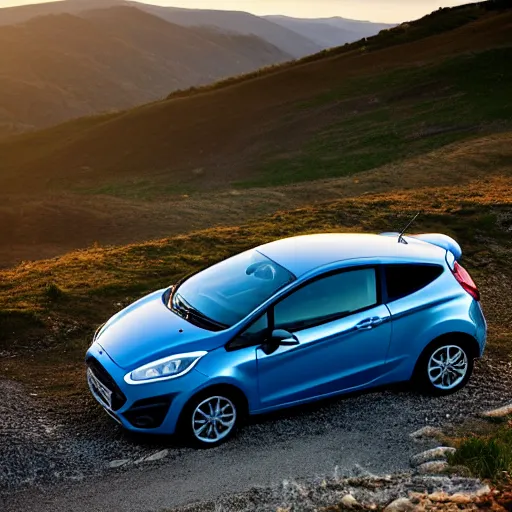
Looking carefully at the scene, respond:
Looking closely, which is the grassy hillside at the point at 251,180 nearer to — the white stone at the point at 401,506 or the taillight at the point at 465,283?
the taillight at the point at 465,283

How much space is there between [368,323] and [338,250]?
0.90m

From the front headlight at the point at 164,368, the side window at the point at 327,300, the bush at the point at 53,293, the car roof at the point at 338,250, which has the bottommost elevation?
the bush at the point at 53,293

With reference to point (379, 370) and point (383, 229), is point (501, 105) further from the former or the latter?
point (379, 370)

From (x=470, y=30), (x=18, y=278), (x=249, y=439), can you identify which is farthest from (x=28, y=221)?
(x=470, y=30)

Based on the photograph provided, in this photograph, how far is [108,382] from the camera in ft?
21.5

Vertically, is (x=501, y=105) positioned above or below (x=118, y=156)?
above

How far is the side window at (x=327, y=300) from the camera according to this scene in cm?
673

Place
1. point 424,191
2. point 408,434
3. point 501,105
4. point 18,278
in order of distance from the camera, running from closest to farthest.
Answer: point 408,434, point 18,278, point 424,191, point 501,105

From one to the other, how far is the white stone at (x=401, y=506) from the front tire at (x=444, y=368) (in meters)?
2.58

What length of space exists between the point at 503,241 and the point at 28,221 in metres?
15.5

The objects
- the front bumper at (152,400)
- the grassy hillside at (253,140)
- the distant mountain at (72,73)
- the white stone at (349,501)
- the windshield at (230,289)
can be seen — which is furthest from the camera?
the distant mountain at (72,73)

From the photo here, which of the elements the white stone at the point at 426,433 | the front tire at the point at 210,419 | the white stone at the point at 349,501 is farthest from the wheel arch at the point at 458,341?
the white stone at the point at 349,501

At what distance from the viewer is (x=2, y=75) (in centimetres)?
12812

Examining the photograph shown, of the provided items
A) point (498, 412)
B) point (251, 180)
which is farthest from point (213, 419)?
point (251, 180)
